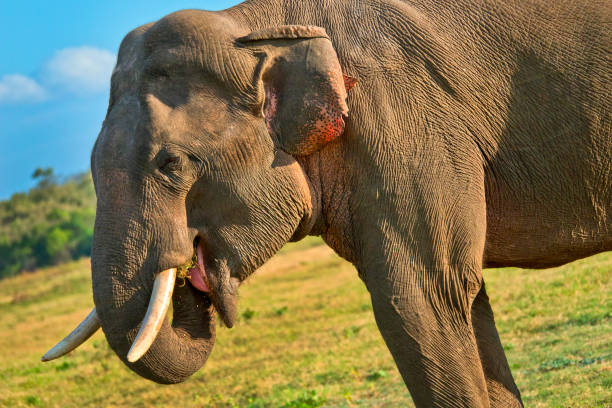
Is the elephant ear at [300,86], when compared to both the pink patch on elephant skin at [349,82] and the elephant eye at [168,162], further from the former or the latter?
the elephant eye at [168,162]

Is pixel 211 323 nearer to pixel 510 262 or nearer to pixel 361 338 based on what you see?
pixel 510 262

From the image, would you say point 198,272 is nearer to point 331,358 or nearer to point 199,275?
point 199,275

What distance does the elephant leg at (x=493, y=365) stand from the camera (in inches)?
206

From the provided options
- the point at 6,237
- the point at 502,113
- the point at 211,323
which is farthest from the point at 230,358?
the point at 6,237

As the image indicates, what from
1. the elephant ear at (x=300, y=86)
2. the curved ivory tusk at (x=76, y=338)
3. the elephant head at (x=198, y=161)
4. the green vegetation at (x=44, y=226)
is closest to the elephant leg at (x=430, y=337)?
the elephant head at (x=198, y=161)

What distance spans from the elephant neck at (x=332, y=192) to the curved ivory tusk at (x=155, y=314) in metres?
0.90

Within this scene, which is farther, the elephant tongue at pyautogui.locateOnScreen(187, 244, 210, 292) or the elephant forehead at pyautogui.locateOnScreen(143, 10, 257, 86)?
the elephant tongue at pyautogui.locateOnScreen(187, 244, 210, 292)

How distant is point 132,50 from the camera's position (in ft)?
14.8

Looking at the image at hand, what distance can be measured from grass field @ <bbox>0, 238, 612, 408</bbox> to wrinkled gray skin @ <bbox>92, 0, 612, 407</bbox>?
1219mm

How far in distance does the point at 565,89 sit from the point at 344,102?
3.90 ft

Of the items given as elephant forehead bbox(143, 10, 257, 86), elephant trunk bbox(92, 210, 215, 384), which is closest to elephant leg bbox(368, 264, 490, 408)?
elephant trunk bbox(92, 210, 215, 384)

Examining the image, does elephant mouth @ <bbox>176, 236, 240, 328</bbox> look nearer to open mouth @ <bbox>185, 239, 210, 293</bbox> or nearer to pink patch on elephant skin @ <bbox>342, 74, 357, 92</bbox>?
open mouth @ <bbox>185, 239, 210, 293</bbox>

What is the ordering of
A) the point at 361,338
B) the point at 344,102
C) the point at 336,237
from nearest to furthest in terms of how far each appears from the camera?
the point at 344,102 → the point at 336,237 → the point at 361,338

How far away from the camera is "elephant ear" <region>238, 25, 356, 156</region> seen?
4273 millimetres
